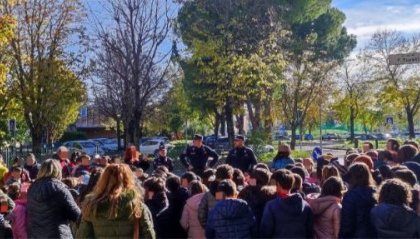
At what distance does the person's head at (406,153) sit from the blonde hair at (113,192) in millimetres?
5876

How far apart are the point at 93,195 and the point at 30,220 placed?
5.26ft

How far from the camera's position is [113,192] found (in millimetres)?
4938

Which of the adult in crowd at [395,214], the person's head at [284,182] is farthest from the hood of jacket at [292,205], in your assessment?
the adult in crowd at [395,214]

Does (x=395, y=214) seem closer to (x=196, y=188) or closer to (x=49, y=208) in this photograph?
(x=196, y=188)

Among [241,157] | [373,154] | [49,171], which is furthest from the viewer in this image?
[241,157]

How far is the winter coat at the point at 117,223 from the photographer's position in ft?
16.1

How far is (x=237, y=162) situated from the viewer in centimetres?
1143

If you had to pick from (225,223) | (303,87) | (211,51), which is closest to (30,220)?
(225,223)

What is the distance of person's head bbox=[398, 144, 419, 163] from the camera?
948cm

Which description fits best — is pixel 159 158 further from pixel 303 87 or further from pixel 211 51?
pixel 303 87

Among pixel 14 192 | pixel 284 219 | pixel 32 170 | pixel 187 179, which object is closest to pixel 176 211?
pixel 187 179

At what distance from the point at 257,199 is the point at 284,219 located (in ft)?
2.48

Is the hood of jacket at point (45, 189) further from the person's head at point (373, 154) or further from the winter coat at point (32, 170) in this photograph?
the person's head at point (373, 154)

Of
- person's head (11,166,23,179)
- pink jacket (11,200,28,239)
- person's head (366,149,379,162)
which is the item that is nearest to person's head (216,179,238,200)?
pink jacket (11,200,28,239)
